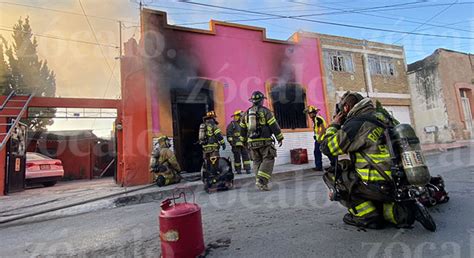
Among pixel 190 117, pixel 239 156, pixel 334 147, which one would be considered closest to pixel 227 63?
pixel 190 117

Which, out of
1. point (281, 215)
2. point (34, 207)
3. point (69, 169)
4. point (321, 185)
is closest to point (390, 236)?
point (281, 215)

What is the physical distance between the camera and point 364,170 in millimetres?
2619

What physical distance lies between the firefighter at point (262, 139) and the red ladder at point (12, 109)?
246 inches

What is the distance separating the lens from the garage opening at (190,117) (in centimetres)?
866

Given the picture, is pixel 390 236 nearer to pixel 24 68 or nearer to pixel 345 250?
pixel 345 250

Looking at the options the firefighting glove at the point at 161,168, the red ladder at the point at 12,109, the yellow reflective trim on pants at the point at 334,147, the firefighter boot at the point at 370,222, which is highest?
the red ladder at the point at 12,109

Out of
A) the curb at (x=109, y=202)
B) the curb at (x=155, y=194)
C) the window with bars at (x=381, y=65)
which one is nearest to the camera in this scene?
the curb at (x=109, y=202)

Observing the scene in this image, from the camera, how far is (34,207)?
555cm

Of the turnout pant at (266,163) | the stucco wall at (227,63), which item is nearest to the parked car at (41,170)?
the stucco wall at (227,63)

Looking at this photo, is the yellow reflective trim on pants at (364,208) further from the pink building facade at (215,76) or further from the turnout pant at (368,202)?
the pink building facade at (215,76)

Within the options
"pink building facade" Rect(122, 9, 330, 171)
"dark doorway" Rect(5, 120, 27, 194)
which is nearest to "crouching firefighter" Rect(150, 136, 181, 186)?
"pink building facade" Rect(122, 9, 330, 171)

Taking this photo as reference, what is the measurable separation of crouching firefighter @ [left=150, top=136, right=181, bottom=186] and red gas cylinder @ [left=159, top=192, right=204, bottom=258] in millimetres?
4597

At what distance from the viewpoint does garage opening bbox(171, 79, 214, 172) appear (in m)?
8.66

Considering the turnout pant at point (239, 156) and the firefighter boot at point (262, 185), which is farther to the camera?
the turnout pant at point (239, 156)
